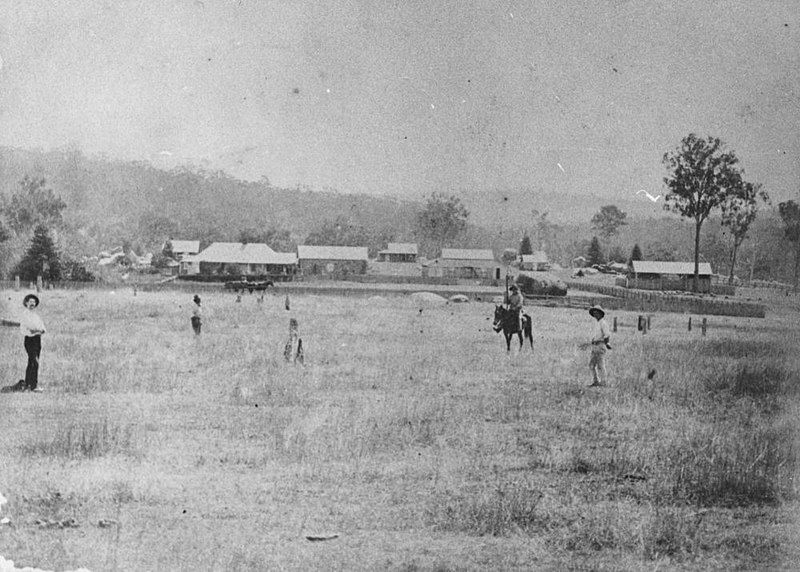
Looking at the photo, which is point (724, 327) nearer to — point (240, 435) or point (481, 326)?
point (481, 326)

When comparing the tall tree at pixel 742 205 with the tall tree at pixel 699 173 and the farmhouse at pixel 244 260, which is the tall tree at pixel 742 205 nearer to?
the tall tree at pixel 699 173

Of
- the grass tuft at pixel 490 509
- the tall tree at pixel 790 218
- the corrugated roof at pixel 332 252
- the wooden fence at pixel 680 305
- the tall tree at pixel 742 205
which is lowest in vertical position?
the grass tuft at pixel 490 509

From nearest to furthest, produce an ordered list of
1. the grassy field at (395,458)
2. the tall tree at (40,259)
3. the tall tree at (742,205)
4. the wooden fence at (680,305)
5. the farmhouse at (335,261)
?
the grassy field at (395,458), the tall tree at (742,205), the tall tree at (40,259), the wooden fence at (680,305), the farmhouse at (335,261)

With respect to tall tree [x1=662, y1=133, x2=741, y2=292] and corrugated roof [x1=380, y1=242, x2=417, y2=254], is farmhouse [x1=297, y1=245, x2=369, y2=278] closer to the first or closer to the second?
corrugated roof [x1=380, y1=242, x2=417, y2=254]

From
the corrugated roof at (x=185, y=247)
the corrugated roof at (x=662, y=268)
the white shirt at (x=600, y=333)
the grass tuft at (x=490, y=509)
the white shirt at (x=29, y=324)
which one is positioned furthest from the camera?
the corrugated roof at (x=185, y=247)

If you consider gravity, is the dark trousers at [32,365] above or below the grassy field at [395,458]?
above

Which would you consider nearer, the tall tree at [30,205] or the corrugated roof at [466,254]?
the tall tree at [30,205]

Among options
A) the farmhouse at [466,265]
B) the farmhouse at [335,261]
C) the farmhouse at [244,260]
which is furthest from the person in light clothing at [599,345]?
A: the farmhouse at [466,265]

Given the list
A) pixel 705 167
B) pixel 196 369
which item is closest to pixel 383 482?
pixel 196 369
